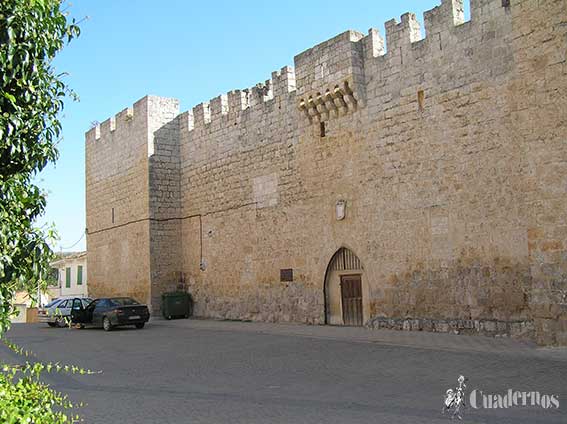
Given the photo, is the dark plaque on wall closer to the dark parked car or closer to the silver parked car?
the dark parked car

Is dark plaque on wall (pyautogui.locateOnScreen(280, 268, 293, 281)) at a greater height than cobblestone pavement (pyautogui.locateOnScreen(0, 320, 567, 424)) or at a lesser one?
greater

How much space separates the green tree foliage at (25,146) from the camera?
343 centimetres

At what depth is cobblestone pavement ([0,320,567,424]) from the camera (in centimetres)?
626

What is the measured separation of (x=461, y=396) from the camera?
659 centimetres

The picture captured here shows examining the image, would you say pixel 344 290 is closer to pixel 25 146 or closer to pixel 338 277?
pixel 338 277

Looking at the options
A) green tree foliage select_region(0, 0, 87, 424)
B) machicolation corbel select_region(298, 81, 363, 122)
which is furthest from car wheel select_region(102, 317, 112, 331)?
green tree foliage select_region(0, 0, 87, 424)

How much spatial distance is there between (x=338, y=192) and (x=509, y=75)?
560cm

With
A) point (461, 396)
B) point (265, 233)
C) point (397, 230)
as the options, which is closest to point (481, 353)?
point (461, 396)

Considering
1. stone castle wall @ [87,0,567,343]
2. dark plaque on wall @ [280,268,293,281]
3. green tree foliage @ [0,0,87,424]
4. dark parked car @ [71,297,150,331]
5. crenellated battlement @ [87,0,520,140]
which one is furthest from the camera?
dark parked car @ [71,297,150,331]

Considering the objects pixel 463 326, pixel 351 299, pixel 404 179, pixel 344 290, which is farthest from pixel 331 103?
pixel 463 326

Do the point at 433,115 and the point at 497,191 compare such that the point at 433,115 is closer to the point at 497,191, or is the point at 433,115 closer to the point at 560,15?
the point at 497,191

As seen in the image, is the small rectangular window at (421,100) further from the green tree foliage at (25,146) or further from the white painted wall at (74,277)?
the white painted wall at (74,277)

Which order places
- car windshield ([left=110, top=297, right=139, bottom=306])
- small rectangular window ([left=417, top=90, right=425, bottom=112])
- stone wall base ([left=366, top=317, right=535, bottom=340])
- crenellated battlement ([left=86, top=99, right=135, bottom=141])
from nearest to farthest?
1. stone wall base ([left=366, top=317, right=535, bottom=340])
2. small rectangular window ([left=417, top=90, right=425, bottom=112])
3. car windshield ([left=110, top=297, right=139, bottom=306])
4. crenellated battlement ([left=86, top=99, right=135, bottom=141])

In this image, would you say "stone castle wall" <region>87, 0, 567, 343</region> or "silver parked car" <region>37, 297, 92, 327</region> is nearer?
"stone castle wall" <region>87, 0, 567, 343</region>
